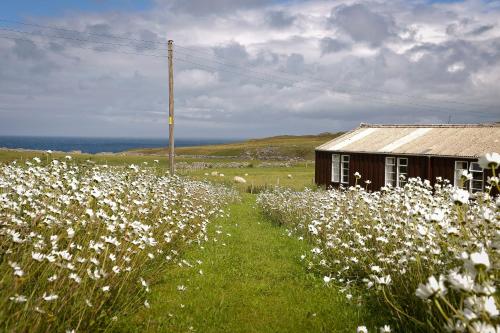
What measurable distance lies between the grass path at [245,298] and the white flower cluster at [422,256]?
0.56 m

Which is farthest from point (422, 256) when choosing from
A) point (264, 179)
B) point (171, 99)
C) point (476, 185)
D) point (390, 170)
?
point (264, 179)

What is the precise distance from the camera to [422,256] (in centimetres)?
657

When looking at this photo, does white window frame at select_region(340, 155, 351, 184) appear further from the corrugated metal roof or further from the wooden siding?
the wooden siding

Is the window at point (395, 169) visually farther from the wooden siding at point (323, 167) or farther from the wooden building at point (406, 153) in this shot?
the wooden siding at point (323, 167)

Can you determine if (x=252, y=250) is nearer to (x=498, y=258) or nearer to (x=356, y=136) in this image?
(x=498, y=258)

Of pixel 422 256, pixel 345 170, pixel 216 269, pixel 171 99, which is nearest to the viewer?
pixel 422 256

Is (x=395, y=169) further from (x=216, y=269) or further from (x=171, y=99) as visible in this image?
(x=216, y=269)

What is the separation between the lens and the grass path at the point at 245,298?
7133 millimetres

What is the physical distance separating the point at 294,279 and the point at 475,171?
1584 centimetres

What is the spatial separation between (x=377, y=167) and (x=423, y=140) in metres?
2.88

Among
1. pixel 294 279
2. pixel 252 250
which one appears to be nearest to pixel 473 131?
pixel 252 250

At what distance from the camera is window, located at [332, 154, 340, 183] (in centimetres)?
2923

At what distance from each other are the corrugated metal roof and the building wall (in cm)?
38

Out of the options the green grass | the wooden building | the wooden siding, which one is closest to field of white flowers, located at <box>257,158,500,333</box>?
the wooden building
